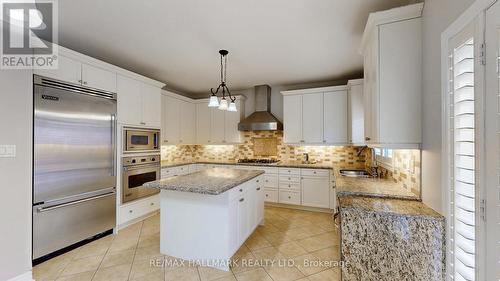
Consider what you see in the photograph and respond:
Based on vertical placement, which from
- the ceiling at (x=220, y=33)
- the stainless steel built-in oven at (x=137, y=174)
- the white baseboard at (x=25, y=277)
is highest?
the ceiling at (x=220, y=33)

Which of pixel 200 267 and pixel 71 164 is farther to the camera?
pixel 71 164

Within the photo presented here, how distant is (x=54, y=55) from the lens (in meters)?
2.26

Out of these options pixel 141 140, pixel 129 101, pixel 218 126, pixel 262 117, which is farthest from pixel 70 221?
pixel 262 117

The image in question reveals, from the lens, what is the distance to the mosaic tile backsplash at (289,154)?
2404 millimetres

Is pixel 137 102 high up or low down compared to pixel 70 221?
up

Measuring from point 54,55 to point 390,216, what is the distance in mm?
3555

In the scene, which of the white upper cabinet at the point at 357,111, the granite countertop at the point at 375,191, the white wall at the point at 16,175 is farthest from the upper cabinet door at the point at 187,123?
the granite countertop at the point at 375,191

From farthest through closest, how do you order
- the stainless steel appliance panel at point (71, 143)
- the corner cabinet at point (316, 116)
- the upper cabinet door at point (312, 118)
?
the upper cabinet door at point (312, 118) → the corner cabinet at point (316, 116) → the stainless steel appliance panel at point (71, 143)

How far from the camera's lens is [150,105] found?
3.55 metres

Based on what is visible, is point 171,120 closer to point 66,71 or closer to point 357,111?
point 66,71

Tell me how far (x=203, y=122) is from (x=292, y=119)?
2194 millimetres

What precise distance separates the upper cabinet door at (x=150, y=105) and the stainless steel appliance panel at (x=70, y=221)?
4.21 feet

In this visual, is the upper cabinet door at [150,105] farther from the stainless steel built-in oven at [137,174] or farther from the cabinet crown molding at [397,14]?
the cabinet crown molding at [397,14]

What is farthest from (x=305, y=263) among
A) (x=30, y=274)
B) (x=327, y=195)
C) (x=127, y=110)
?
(x=127, y=110)
